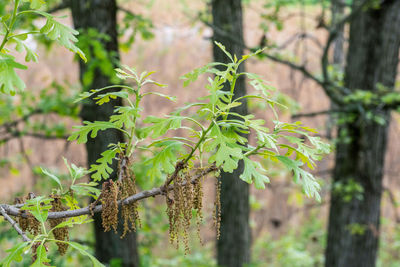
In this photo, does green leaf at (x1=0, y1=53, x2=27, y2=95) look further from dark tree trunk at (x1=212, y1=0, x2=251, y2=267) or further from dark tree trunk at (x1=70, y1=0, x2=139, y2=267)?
dark tree trunk at (x1=212, y1=0, x2=251, y2=267)

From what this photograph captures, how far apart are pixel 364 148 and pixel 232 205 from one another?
5.56ft

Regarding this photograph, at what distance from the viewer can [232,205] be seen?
3969 millimetres

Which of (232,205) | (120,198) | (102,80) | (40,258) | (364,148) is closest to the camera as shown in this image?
(40,258)

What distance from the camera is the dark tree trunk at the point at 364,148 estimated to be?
4.41m

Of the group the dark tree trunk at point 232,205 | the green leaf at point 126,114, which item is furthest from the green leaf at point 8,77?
the dark tree trunk at point 232,205

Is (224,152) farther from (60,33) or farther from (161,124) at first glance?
(60,33)

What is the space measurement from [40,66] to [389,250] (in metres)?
9.10

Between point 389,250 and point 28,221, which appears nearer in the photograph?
point 28,221

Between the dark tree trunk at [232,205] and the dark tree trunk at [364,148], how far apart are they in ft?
4.11

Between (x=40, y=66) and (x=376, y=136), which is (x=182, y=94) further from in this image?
(x=376, y=136)

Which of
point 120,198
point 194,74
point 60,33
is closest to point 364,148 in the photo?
point 194,74

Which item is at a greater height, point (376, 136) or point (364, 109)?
point (364, 109)

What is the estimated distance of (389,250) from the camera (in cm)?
970

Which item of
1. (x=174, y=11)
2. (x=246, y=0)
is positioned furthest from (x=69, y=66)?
(x=246, y=0)
